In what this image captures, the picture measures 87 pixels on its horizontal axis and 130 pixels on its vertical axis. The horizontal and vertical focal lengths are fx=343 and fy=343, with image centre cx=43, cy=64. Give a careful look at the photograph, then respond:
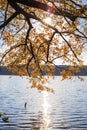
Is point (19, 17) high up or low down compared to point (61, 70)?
up

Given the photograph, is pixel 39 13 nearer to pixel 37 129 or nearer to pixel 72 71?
pixel 72 71

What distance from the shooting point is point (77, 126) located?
194ft

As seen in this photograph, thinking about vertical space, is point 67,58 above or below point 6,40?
below

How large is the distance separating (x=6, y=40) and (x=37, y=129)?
3782cm

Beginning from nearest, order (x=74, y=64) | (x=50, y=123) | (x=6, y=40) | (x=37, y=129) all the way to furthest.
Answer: (x=74, y=64) → (x=6, y=40) → (x=37, y=129) → (x=50, y=123)

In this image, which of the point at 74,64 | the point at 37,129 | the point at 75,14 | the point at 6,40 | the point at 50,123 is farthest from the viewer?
the point at 50,123

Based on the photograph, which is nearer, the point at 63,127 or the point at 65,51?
the point at 65,51

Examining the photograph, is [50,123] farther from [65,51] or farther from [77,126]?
[65,51]

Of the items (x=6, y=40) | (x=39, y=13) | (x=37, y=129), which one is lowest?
(x=37, y=129)

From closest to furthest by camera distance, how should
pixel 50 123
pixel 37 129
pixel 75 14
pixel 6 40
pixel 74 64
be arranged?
pixel 75 14, pixel 74 64, pixel 6 40, pixel 37 129, pixel 50 123

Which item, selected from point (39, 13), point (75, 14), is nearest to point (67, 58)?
point (39, 13)

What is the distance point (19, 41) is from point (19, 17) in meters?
1.94

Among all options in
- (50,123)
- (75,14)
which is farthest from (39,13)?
(50,123)

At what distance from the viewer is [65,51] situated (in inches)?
760
